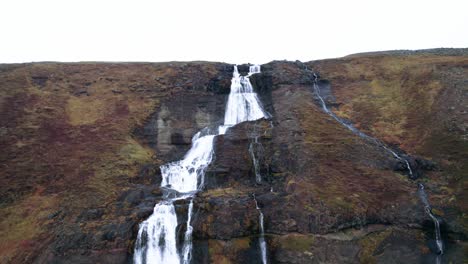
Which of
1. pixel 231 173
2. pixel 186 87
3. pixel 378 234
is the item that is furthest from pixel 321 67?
pixel 378 234

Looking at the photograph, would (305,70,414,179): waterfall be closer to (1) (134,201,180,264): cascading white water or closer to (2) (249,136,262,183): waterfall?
(2) (249,136,262,183): waterfall

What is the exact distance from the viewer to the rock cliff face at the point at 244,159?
21.6 m

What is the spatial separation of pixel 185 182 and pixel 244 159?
605 cm

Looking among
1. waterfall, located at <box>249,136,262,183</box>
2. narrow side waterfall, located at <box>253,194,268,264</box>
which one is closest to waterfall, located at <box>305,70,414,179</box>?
waterfall, located at <box>249,136,262,183</box>

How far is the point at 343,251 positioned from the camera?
20.5m

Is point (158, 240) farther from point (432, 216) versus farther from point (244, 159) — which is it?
point (432, 216)

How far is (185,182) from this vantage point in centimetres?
2903

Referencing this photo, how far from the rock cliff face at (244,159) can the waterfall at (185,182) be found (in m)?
0.73

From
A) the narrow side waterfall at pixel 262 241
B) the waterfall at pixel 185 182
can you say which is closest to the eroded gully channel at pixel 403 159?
the waterfall at pixel 185 182

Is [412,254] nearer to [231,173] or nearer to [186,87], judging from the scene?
[231,173]

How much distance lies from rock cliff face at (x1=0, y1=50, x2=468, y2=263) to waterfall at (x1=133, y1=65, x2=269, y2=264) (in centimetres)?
73

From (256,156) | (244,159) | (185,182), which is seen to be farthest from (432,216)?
(185,182)

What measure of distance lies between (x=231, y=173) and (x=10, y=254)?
17424 millimetres

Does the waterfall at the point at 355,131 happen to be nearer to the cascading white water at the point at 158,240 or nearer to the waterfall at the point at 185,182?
the waterfall at the point at 185,182
